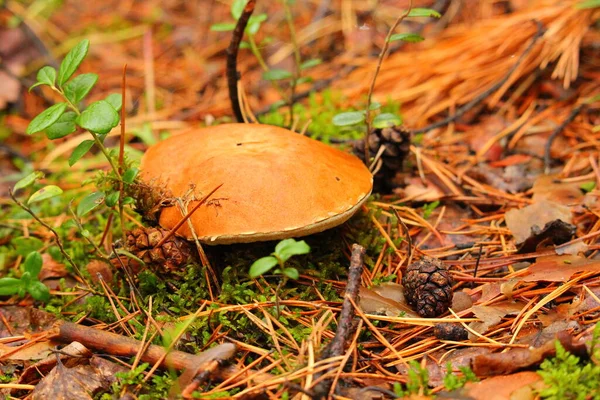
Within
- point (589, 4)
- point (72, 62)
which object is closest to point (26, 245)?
point (72, 62)

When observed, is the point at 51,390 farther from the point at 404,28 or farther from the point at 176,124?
the point at 404,28

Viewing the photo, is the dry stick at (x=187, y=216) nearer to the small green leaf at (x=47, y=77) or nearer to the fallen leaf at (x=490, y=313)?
the small green leaf at (x=47, y=77)

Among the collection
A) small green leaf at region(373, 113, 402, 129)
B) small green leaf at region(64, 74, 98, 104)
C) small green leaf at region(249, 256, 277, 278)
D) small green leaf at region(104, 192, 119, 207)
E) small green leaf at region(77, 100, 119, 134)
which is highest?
small green leaf at region(64, 74, 98, 104)

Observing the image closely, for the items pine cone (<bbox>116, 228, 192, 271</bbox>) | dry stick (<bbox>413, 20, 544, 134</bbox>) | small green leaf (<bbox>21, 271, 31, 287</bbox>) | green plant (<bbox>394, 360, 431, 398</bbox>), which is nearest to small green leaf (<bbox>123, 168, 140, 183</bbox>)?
pine cone (<bbox>116, 228, 192, 271</bbox>)

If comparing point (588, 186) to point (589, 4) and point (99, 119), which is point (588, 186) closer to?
point (589, 4)

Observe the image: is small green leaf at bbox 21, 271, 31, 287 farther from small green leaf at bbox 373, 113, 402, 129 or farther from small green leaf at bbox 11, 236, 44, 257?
small green leaf at bbox 373, 113, 402, 129

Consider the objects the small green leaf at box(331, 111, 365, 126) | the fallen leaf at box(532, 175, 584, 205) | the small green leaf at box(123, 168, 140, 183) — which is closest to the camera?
the small green leaf at box(123, 168, 140, 183)
